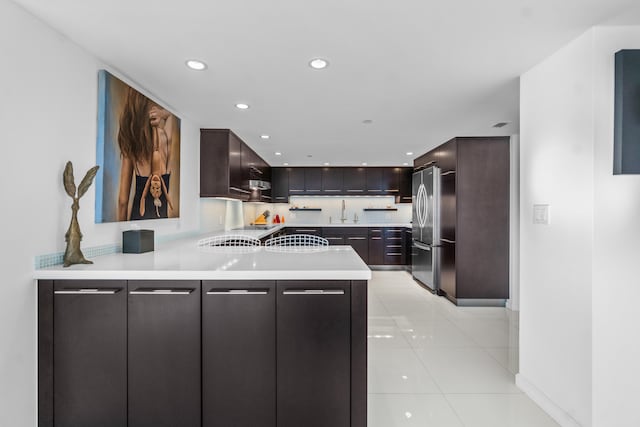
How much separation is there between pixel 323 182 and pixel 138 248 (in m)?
5.29

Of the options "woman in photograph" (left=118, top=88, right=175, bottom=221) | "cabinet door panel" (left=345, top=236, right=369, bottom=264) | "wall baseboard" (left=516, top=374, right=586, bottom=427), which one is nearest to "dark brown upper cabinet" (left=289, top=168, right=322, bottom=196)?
"cabinet door panel" (left=345, top=236, right=369, bottom=264)

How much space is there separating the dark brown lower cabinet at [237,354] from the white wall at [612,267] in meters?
1.81

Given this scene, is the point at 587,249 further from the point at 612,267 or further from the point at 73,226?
the point at 73,226

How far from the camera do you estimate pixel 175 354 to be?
174cm

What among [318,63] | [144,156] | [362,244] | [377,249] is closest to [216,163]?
[144,156]

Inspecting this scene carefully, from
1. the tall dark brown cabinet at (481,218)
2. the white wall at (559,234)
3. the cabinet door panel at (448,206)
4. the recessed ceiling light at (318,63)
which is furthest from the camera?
the cabinet door panel at (448,206)

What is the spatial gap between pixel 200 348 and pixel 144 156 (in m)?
1.78

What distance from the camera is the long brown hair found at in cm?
248

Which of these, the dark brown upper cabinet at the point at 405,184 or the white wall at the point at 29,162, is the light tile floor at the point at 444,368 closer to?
the white wall at the point at 29,162

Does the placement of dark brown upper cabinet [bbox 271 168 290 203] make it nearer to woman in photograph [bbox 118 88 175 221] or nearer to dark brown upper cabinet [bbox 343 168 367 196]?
dark brown upper cabinet [bbox 343 168 367 196]

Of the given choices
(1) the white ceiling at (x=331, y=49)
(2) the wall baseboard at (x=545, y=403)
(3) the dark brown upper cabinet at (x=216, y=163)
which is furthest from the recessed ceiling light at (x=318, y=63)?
(2) the wall baseboard at (x=545, y=403)

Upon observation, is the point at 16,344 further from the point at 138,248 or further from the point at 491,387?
the point at 491,387

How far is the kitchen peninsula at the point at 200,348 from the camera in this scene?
174 centimetres

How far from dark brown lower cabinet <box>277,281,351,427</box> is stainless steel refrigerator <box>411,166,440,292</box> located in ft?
11.7
